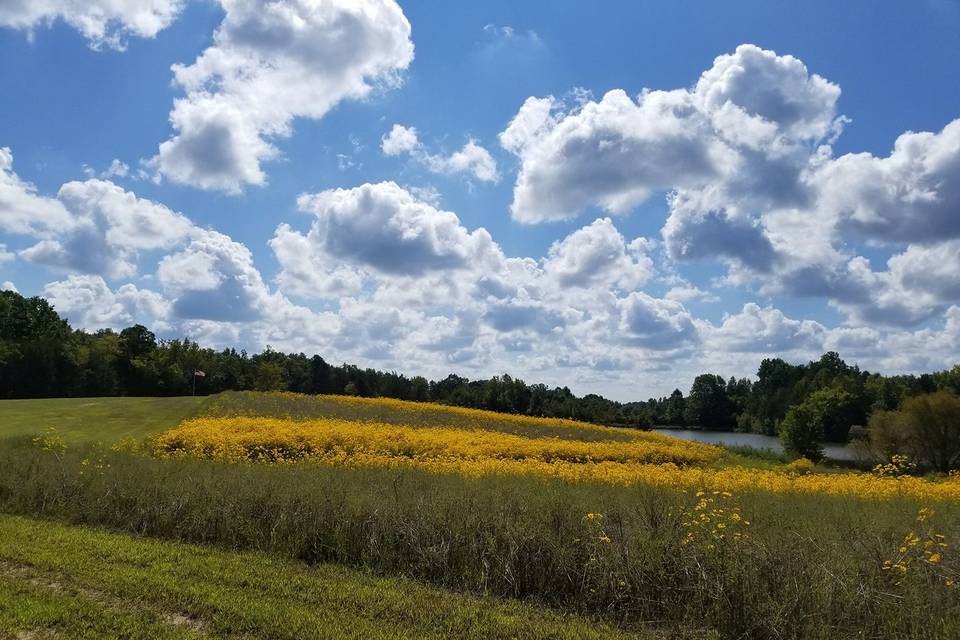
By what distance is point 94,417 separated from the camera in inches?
923

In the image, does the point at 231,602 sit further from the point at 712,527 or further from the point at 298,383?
the point at 298,383

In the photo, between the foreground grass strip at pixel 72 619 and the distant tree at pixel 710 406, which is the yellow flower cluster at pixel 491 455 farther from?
the distant tree at pixel 710 406

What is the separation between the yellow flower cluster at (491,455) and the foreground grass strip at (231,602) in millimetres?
4877

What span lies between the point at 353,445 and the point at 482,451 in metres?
3.94

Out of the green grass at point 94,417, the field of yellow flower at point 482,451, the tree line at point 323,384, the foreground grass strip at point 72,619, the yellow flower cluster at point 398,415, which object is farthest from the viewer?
the tree line at point 323,384

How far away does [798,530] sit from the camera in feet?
23.1

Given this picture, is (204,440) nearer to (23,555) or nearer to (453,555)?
(23,555)

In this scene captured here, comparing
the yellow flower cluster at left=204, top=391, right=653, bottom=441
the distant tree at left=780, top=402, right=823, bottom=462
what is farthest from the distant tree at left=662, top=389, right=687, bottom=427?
the yellow flower cluster at left=204, top=391, right=653, bottom=441

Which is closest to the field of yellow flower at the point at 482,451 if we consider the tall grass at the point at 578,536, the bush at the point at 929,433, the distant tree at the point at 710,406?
the tall grass at the point at 578,536

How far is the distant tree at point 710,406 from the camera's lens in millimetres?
114688

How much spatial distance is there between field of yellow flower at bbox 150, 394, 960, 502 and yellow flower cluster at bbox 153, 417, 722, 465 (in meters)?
0.03

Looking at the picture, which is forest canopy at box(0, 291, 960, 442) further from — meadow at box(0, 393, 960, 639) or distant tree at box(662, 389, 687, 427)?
meadow at box(0, 393, 960, 639)

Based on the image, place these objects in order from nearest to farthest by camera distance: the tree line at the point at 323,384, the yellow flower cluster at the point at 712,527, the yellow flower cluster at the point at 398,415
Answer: the yellow flower cluster at the point at 712,527, the yellow flower cluster at the point at 398,415, the tree line at the point at 323,384

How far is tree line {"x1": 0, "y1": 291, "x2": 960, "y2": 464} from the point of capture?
6481 cm
